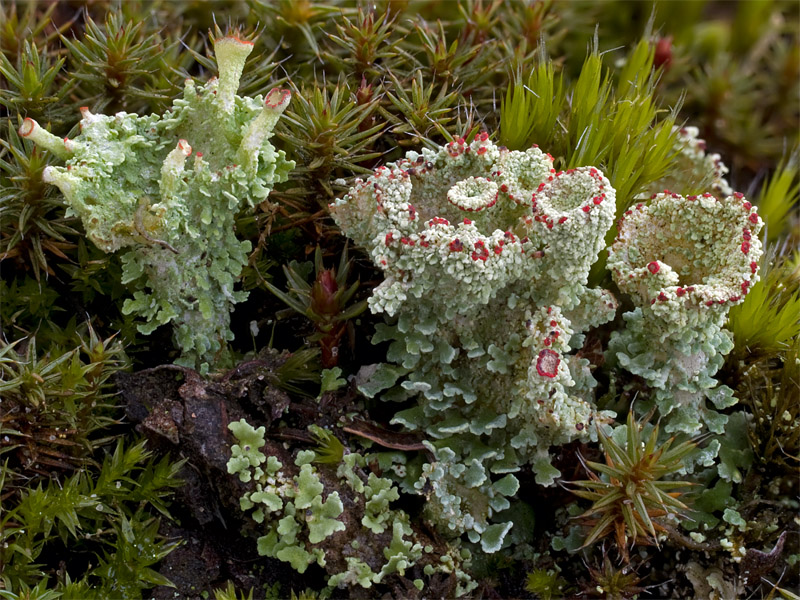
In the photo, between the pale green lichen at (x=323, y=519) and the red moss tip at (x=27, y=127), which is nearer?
the red moss tip at (x=27, y=127)

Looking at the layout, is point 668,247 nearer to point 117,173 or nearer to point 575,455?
point 575,455

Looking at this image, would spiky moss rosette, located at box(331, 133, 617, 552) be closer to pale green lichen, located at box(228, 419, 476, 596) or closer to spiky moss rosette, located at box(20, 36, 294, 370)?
pale green lichen, located at box(228, 419, 476, 596)

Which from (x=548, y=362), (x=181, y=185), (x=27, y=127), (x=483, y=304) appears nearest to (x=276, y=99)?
(x=181, y=185)

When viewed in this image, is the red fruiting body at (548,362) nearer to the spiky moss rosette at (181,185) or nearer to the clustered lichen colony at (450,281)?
the clustered lichen colony at (450,281)

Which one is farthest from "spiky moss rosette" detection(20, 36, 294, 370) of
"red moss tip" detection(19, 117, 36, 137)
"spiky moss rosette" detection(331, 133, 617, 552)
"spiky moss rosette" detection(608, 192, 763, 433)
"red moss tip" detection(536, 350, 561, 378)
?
"spiky moss rosette" detection(608, 192, 763, 433)

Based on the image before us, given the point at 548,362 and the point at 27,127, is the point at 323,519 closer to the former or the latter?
the point at 548,362

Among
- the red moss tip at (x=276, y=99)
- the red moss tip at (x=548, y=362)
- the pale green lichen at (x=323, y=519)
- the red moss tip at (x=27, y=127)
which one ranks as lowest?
the pale green lichen at (x=323, y=519)

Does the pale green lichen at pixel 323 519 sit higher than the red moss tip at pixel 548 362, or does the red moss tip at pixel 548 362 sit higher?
the red moss tip at pixel 548 362

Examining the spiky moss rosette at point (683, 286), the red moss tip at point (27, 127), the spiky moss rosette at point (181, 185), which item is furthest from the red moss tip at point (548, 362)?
the red moss tip at point (27, 127)
